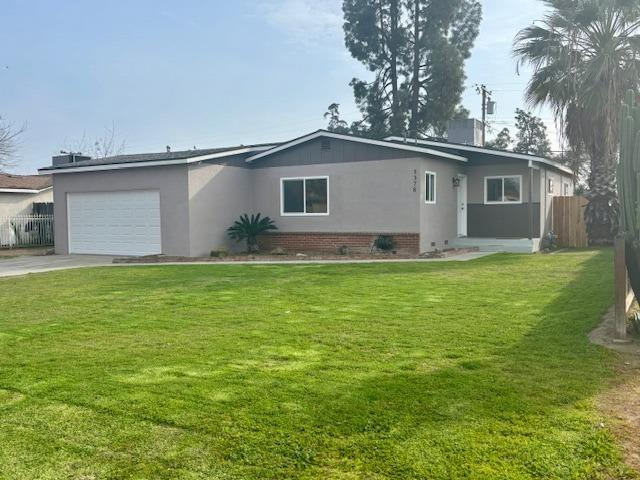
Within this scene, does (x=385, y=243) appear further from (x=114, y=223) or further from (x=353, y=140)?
(x=114, y=223)

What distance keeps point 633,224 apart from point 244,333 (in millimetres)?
4405

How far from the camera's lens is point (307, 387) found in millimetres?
4699

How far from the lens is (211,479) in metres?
3.23

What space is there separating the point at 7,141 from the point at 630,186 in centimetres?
3404

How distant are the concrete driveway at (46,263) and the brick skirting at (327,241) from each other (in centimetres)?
519

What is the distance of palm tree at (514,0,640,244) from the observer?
1823 centimetres

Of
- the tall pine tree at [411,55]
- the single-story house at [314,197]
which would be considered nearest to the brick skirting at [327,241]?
the single-story house at [314,197]

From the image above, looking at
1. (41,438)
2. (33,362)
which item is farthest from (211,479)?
(33,362)

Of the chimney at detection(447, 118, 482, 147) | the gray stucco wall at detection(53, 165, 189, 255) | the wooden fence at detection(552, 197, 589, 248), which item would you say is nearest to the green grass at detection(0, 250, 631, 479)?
the gray stucco wall at detection(53, 165, 189, 255)

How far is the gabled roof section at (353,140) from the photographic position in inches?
685

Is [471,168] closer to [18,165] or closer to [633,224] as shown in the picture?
[633,224]

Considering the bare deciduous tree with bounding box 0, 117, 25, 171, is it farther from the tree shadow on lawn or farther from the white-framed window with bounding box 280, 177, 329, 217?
the tree shadow on lawn

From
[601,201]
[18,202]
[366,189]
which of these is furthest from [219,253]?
[18,202]

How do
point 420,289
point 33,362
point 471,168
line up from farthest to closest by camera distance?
point 471,168 → point 420,289 → point 33,362
